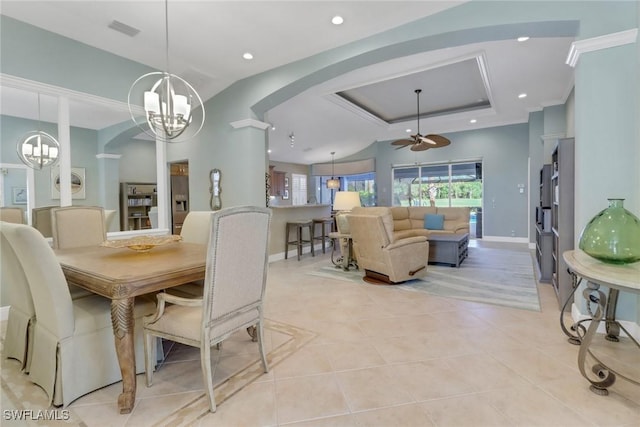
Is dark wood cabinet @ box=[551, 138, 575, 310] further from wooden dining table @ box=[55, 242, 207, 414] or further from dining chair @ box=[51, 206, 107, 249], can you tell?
dining chair @ box=[51, 206, 107, 249]

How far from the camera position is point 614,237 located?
1732mm

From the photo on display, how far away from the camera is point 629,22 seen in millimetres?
2352

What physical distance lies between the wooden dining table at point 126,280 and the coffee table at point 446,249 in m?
4.14

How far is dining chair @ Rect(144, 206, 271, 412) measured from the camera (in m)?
1.61

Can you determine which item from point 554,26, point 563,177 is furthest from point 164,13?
point 563,177

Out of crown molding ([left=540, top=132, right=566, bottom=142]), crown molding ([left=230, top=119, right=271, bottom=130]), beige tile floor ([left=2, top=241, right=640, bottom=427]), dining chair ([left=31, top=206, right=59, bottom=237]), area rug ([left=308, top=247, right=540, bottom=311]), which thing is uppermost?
crown molding ([left=540, top=132, right=566, bottom=142])

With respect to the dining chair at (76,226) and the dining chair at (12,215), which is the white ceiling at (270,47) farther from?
the dining chair at (76,226)

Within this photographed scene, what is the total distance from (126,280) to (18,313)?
1.28 m

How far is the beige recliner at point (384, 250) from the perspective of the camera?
12.5 feet

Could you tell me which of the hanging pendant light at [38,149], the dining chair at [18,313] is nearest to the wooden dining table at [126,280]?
the dining chair at [18,313]

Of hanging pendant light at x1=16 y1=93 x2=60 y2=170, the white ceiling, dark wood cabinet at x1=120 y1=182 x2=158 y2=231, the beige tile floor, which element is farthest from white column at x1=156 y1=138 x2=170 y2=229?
the beige tile floor

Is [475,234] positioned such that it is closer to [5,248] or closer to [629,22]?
[629,22]

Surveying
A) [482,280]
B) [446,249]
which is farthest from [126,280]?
[446,249]

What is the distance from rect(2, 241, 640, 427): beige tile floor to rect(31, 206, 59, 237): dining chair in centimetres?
224
